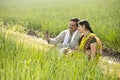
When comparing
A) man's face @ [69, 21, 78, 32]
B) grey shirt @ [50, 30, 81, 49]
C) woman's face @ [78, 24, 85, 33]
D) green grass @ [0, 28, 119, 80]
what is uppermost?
woman's face @ [78, 24, 85, 33]

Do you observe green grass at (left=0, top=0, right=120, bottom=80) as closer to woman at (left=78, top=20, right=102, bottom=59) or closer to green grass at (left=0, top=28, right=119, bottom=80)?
green grass at (left=0, top=28, right=119, bottom=80)

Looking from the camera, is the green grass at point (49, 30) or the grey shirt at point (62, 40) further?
the grey shirt at point (62, 40)

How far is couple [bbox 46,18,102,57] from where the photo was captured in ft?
8.13

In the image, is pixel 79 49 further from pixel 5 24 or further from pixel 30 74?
pixel 5 24

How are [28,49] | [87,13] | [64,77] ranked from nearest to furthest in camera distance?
[64,77] → [28,49] → [87,13]

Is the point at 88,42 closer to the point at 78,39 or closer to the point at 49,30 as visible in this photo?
the point at 78,39

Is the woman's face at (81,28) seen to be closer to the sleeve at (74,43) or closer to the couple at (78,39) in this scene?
the couple at (78,39)

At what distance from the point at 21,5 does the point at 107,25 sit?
88 centimetres

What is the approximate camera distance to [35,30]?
3.32 meters

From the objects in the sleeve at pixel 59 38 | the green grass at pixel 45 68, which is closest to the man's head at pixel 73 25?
the sleeve at pixel 59 38

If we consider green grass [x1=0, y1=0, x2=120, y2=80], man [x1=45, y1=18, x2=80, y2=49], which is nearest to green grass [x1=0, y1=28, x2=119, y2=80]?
green grass [x1=0, y1=0, x2=120, y2=80]

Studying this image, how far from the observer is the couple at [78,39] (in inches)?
97.6

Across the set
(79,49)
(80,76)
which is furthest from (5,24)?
(80,76)

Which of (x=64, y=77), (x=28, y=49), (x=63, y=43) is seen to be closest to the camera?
(x=64, y=77)
